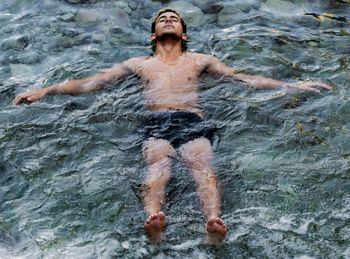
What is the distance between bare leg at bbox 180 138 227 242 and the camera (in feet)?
15.1

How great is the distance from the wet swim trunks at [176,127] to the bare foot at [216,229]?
1.37 metres

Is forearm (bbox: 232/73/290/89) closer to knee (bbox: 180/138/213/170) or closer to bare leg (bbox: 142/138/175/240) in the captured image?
knee (bbox: 180/138/213/170)

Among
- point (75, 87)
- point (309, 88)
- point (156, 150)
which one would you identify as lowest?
point (75, 87)

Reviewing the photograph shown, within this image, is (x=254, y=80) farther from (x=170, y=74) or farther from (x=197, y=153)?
(x=197, y=153)

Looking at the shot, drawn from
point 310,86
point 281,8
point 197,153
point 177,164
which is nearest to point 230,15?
point 281,8

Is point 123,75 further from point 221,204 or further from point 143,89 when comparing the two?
point 221,204

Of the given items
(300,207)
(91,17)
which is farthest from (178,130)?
(91,17)

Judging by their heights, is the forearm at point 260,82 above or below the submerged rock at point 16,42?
above

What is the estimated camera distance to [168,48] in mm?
7555

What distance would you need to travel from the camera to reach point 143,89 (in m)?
6.87

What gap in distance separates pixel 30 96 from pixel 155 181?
85.3 inches

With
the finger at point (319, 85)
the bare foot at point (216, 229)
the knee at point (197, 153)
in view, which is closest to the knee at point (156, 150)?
the knee at point (197, 153)

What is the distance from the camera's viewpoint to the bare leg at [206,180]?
15.1 ft

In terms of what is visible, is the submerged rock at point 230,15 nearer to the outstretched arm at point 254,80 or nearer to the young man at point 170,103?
the young man at point 170,103
